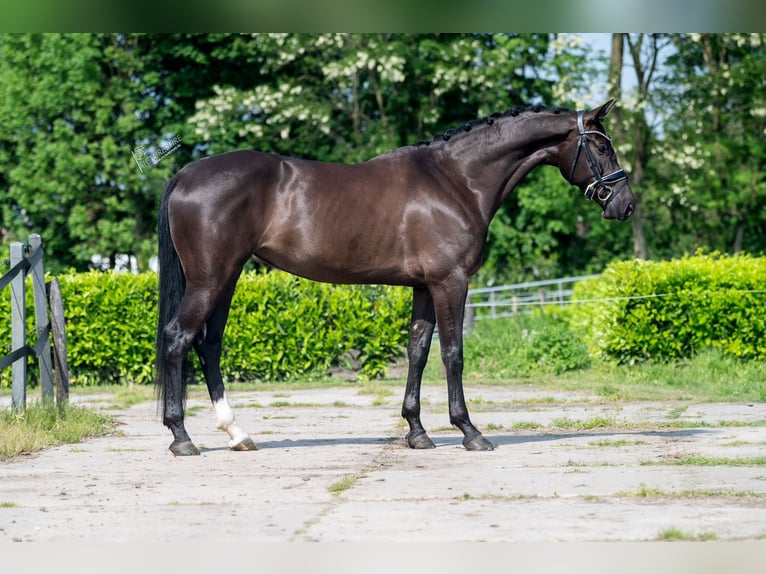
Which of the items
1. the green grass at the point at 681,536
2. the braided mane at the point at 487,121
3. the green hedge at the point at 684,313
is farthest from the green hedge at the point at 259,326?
the green grass at the point at 681,536

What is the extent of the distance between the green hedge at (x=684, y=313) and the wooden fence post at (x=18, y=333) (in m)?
7.44

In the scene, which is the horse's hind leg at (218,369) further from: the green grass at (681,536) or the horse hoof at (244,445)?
the green grass at (681,536)

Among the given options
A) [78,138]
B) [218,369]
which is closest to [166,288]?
[218,369]

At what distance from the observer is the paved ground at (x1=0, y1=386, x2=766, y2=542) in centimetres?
475

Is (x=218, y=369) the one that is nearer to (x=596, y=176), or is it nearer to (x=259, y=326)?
(x=596, y=176)

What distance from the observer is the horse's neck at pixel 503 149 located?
7.98 meters

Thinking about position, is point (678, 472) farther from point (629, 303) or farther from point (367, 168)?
point (629, 303)

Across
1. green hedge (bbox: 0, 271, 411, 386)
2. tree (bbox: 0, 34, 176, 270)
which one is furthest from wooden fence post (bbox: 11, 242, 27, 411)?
tree (bbox: 0, 34, 176, 270)

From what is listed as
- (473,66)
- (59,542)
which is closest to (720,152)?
(473,66)

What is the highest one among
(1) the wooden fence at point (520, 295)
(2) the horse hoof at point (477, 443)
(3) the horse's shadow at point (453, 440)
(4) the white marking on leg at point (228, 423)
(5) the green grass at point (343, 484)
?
(5) the green grass at point (343, 484)

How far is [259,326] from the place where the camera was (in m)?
14.0

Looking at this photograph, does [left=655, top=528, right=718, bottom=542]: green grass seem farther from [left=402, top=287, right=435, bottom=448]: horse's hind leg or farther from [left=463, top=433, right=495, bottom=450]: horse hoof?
[left=402, top=287, right=435, bottom=448]: horse's hind leg

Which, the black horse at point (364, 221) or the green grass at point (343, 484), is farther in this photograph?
the black horse at point (364, 221)

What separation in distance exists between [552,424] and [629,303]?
506cm
